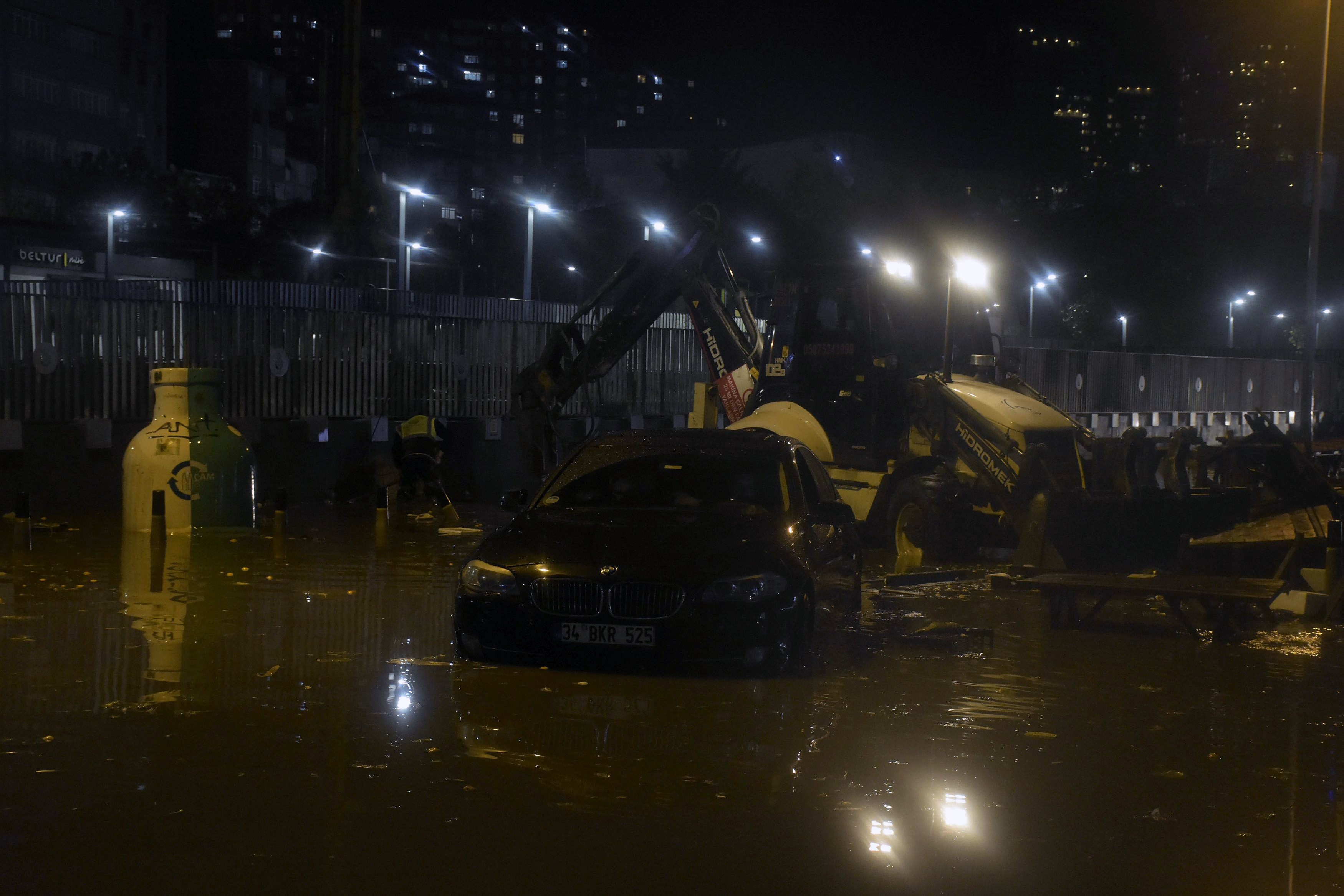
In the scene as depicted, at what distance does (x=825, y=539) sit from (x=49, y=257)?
52789mm

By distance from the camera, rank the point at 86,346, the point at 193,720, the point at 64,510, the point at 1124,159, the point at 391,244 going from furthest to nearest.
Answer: the point at 1124,159
the point at 391,244
the point at 86,346
the point at 64,510
the point at 193,720

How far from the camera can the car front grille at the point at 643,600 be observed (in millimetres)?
8023

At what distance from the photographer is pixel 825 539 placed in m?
9.45

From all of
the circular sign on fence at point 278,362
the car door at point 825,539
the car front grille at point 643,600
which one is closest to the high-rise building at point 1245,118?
the circular sign on fence at point 278,362

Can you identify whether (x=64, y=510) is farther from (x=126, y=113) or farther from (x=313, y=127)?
(x=313, y=127)

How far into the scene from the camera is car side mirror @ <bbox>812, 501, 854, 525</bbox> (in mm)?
9289

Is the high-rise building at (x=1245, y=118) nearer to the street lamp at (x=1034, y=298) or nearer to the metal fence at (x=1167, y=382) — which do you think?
the street lamp at (x=1034, y=298)

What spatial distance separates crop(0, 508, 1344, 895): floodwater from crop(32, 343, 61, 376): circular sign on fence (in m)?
10.7

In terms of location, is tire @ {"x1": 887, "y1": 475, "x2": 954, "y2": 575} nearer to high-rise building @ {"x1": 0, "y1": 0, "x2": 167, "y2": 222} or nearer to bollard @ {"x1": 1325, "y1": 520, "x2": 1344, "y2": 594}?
bollard @ {"x1": 1325, "y1": 520, "x2": 1344, "y2": 594}

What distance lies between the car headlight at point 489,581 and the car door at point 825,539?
72.0 inches

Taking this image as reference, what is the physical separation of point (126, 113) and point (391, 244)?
3190 cm

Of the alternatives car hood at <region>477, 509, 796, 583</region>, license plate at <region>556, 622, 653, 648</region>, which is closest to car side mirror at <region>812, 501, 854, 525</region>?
car hood at <region>477, 509, 796, 583</region>

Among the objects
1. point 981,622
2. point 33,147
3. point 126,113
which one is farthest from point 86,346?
point 126,113

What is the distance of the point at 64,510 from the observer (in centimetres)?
1933
